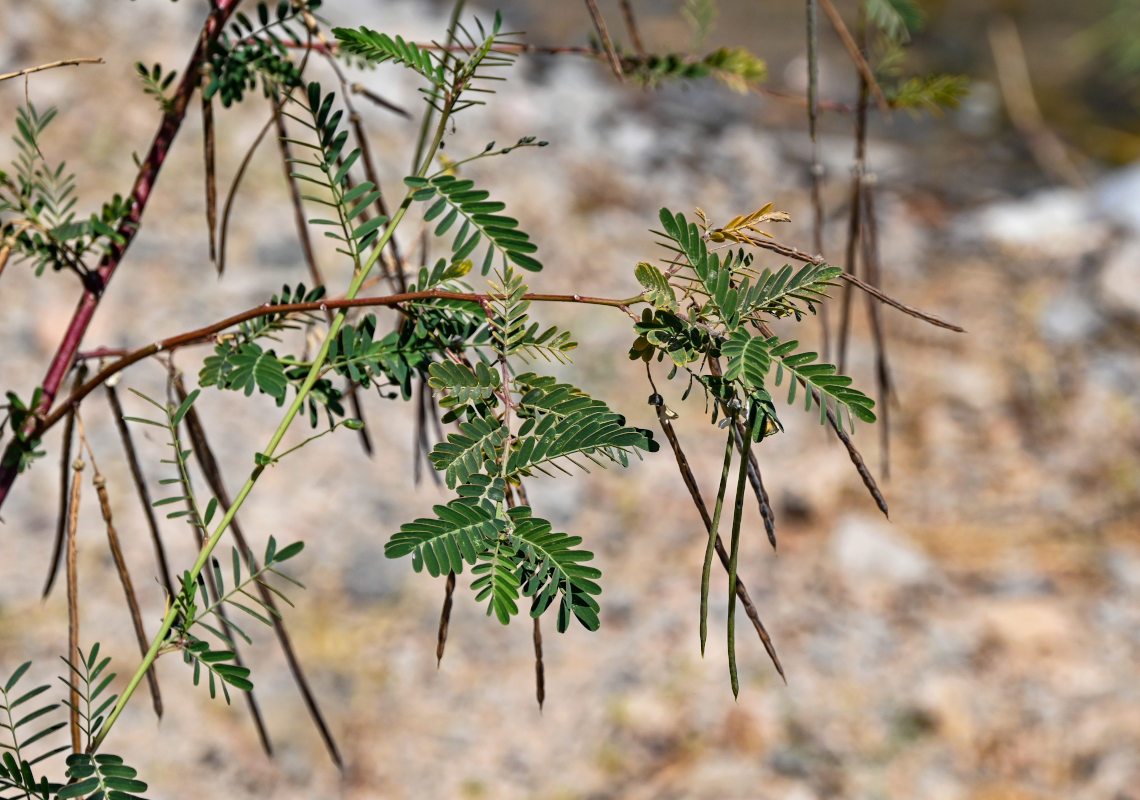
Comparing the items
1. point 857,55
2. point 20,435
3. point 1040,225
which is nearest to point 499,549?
point 20,435

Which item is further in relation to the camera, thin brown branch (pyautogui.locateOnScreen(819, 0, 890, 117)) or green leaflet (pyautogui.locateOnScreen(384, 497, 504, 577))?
thin brown branch (pyautogui.locateOnScreen(819, 0, 890, 117))

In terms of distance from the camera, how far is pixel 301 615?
1539 mm

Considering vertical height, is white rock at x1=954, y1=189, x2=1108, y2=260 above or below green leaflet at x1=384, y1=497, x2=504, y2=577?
above

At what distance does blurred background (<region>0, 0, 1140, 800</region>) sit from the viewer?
4.54 ft

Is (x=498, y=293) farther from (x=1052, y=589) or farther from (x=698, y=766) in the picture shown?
(x=1052, y=589)

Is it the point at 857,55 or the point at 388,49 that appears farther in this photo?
the point at 857,55

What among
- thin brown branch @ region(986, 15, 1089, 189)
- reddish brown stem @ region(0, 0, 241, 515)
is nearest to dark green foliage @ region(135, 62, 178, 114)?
reddish brown stem @ region(0, 0, 241, 515)

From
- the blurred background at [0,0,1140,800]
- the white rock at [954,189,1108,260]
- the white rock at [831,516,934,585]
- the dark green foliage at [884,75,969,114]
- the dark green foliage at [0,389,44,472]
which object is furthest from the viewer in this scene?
the white rock at [954,189,1108,260]

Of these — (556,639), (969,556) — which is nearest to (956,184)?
(969,556)

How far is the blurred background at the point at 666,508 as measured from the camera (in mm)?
1385

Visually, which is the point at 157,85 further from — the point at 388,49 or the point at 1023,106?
the point at 1023,106

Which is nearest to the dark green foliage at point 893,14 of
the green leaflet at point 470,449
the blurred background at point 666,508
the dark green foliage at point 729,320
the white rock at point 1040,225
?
the dark green foliage at point 729,320

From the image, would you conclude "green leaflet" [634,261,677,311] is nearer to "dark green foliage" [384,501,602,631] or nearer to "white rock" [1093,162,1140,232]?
"dark green foliage" [384,501,602,631]

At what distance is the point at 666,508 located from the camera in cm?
176
